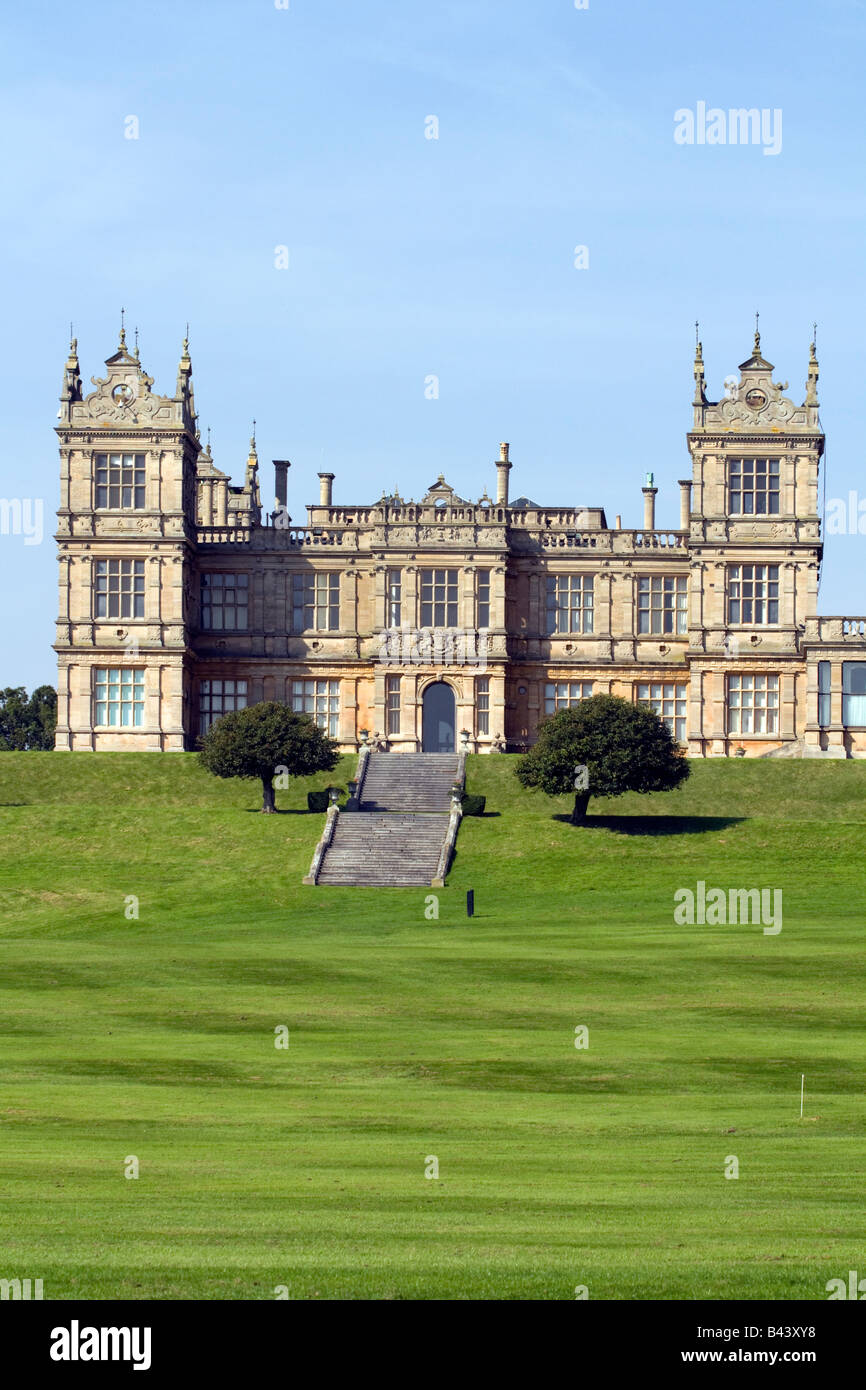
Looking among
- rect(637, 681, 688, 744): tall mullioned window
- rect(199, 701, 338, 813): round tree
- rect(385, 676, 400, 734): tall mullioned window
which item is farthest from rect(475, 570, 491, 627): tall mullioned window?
rect(199, 701, 338, 813): round tree

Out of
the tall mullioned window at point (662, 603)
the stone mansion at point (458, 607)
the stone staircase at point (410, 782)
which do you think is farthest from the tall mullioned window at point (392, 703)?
the tall mullioned window at point (662, 603)

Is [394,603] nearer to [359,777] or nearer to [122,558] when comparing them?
[122,558]

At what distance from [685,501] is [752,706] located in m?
13.4

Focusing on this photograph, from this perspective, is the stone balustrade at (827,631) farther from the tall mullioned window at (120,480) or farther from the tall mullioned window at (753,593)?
the tall mullioned window at (120,480)

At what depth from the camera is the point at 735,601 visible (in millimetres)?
93875

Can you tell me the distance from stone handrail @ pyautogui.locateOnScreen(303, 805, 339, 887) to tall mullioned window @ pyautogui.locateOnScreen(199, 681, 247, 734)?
82.6 ft

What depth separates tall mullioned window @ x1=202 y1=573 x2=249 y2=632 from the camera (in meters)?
97.6

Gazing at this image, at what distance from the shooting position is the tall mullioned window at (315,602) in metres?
97.2

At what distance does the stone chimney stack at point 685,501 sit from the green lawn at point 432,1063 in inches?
1076

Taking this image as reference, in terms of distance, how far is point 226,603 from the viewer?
9769 centimetres

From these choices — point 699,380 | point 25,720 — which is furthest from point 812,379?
point 25,720

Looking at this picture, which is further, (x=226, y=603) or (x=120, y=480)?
(x=226, y=603)
